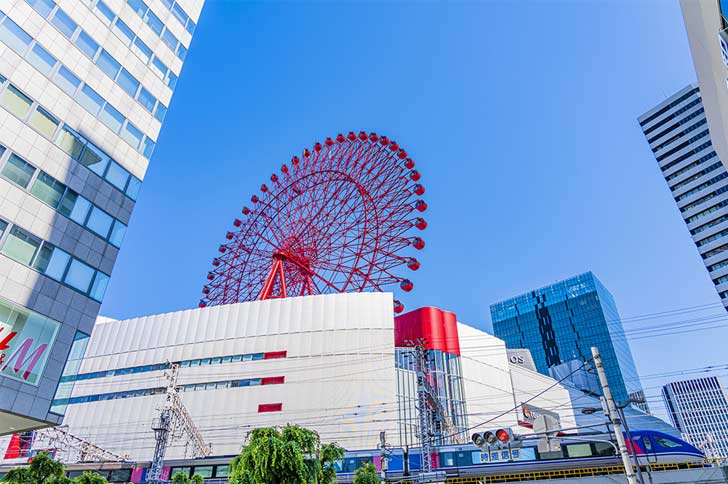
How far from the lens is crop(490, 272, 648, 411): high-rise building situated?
119312 millimetres

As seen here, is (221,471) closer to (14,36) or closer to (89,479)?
(89,479)

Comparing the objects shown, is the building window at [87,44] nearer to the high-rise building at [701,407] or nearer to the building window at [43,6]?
the building window at [43,6]

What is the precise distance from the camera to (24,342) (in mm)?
17062

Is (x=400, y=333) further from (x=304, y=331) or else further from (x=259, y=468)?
(x=259, y=468)

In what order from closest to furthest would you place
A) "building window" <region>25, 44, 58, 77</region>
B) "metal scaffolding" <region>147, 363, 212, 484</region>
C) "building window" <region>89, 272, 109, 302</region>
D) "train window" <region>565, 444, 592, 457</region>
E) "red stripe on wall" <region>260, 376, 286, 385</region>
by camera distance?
1. "building window" <region>25, 44, 58, 77</region>
2. "building window" <region>89, 272, 109, 302</region>
3. "train window" <region>565, 444, 592, 457</region>
4. "metal scaffolding" <region>147, 363, 212, 484</region>
5. "red stripe on wall" <region>260, 376, 286, 385</region>

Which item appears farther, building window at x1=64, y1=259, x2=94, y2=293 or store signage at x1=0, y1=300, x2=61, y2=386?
building window at x1=64, y1=259, x2=94, y2=293

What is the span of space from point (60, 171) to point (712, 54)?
3021 cm

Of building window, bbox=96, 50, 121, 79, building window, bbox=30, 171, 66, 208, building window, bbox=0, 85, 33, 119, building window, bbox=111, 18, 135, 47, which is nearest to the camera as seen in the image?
building window, bbox=0, 85, 33, 119

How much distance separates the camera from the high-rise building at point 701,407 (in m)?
127

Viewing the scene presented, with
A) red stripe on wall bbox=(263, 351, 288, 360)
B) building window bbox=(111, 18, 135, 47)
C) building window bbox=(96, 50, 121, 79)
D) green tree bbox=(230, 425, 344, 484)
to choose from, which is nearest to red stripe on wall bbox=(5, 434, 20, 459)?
red stripe on wall bbox=(263, 351, 288, 360)

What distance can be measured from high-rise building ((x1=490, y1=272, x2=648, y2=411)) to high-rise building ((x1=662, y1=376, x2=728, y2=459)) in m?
18.2

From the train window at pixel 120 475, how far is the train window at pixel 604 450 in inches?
1524

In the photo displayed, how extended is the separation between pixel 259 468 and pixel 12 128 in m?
16.9

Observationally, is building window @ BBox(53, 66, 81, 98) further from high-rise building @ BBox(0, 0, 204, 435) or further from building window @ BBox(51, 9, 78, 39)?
building window @ BBox(51, 9, 78, 39)
